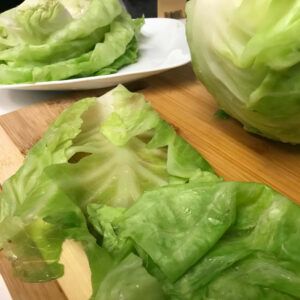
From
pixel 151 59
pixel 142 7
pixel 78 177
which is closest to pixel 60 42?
pixel 151 59

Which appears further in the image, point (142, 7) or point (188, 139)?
point (142, 7)

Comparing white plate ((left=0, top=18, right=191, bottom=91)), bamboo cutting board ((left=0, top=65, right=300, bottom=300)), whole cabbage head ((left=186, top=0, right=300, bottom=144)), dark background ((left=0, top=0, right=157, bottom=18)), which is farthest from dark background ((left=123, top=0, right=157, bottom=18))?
whole cabbage head ((left=186, top=0, right=300, bottom=144))

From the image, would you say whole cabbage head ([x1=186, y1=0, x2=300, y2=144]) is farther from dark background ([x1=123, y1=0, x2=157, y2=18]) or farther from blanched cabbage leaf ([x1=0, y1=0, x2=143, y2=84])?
dark background ([x1=123, y1=0, x2=157, y2=18])

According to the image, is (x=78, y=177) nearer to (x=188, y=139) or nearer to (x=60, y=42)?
(x=188, y=139)

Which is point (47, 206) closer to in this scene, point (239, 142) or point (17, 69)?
point (239, 142)

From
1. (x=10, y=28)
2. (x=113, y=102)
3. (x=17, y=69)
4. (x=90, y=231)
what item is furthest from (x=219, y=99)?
(x=10, y=28)
